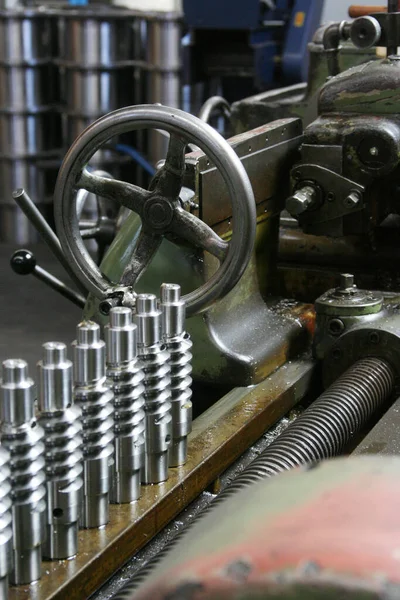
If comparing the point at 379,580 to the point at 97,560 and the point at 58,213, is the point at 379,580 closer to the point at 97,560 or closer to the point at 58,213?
the point at 97,560

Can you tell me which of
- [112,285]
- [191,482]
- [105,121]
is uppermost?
[105,121]

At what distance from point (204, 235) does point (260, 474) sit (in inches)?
16.4

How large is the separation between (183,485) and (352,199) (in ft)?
2.28

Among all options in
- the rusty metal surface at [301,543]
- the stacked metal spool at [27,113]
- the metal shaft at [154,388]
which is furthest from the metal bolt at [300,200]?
the stacked metal spool at [27,113]

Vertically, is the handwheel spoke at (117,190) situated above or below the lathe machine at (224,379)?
above

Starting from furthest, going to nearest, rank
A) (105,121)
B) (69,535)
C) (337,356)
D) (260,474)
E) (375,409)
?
1. (337,356)
2. (375,409)
3. (105,121)
4. (260,474)
5. (69,535)

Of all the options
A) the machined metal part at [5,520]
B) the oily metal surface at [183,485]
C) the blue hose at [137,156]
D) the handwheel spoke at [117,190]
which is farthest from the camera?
the blue hose at [137,156]

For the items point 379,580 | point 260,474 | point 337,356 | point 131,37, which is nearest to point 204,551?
point 379,580

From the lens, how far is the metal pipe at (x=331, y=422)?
4.11 feet

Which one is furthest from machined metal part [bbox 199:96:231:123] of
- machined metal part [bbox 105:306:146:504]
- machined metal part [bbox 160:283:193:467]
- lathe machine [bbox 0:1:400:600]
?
machined metal part [bbox 105:306:146:504]

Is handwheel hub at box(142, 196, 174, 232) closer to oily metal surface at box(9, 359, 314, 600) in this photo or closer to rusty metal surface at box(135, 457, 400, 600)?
oily metal surface at box(9, 359, 314, 600)

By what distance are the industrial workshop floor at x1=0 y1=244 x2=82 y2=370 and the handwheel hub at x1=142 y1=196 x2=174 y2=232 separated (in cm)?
222

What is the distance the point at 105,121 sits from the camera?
4.60 ft

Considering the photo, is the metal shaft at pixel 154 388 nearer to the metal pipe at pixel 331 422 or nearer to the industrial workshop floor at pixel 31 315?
the metal pipe at pixel 331 422
